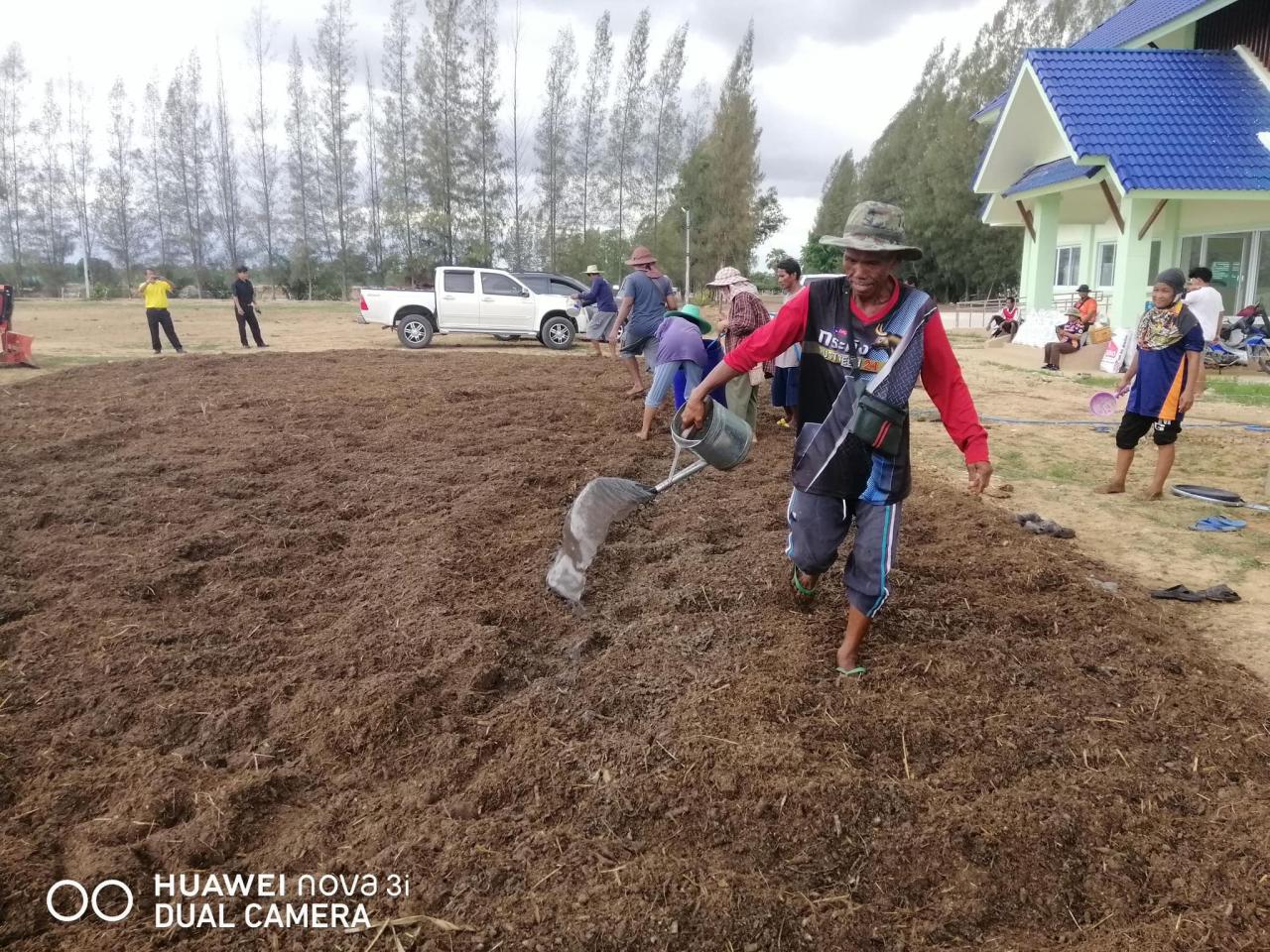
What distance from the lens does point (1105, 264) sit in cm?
1870

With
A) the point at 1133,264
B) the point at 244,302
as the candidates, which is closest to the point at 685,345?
the point at 1133,264

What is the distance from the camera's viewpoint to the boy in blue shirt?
588 cm

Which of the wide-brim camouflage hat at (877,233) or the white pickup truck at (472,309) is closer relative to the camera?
the wide-brim camouflage hat at (877,233)

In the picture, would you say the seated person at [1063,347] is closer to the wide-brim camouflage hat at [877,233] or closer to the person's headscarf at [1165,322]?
the person's headscarf at [1165,322]

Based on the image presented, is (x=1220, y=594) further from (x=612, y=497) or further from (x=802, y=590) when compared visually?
(x=612, y=497)

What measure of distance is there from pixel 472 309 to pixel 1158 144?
12.4m

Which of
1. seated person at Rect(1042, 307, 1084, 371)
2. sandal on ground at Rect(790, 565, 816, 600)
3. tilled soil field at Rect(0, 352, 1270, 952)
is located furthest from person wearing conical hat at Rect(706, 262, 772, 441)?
seated person at Rect(1042, 307, 1084, 371)

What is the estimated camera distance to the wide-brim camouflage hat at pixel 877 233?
2982 mm

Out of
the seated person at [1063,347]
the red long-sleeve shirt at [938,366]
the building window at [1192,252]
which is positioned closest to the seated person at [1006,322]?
the building window at [1192,252]

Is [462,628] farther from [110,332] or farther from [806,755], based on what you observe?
[110,332]

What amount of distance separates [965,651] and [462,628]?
6.60 feet

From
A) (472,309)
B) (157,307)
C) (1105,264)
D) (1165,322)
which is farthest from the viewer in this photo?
(1105,264)

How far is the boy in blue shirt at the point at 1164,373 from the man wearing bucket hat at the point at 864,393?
145 inches

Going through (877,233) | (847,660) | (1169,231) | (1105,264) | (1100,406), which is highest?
(1169,231)
